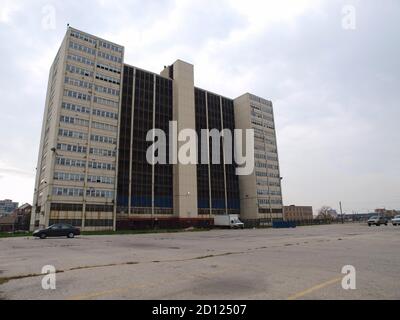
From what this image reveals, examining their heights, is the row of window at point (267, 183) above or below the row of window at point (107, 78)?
below

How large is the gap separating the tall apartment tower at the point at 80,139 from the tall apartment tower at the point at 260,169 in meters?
49.1

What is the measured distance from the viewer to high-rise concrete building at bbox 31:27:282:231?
203 ft

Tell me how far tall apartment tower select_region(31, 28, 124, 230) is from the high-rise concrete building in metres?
0.22

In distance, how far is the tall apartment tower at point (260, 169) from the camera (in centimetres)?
9600

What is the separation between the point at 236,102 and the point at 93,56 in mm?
56361

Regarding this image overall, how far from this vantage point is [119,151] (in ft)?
242

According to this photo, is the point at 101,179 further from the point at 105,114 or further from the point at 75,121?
the point at 105,114

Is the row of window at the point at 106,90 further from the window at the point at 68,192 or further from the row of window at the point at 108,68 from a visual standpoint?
the window at the point at 68,192

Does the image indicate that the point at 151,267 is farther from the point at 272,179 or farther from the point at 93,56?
the point at 272,179

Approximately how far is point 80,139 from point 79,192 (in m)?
12.6


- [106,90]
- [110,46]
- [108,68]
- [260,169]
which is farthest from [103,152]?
[260,169]

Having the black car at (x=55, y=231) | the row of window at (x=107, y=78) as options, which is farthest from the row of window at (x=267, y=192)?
the black car at (x=55, y=231)
